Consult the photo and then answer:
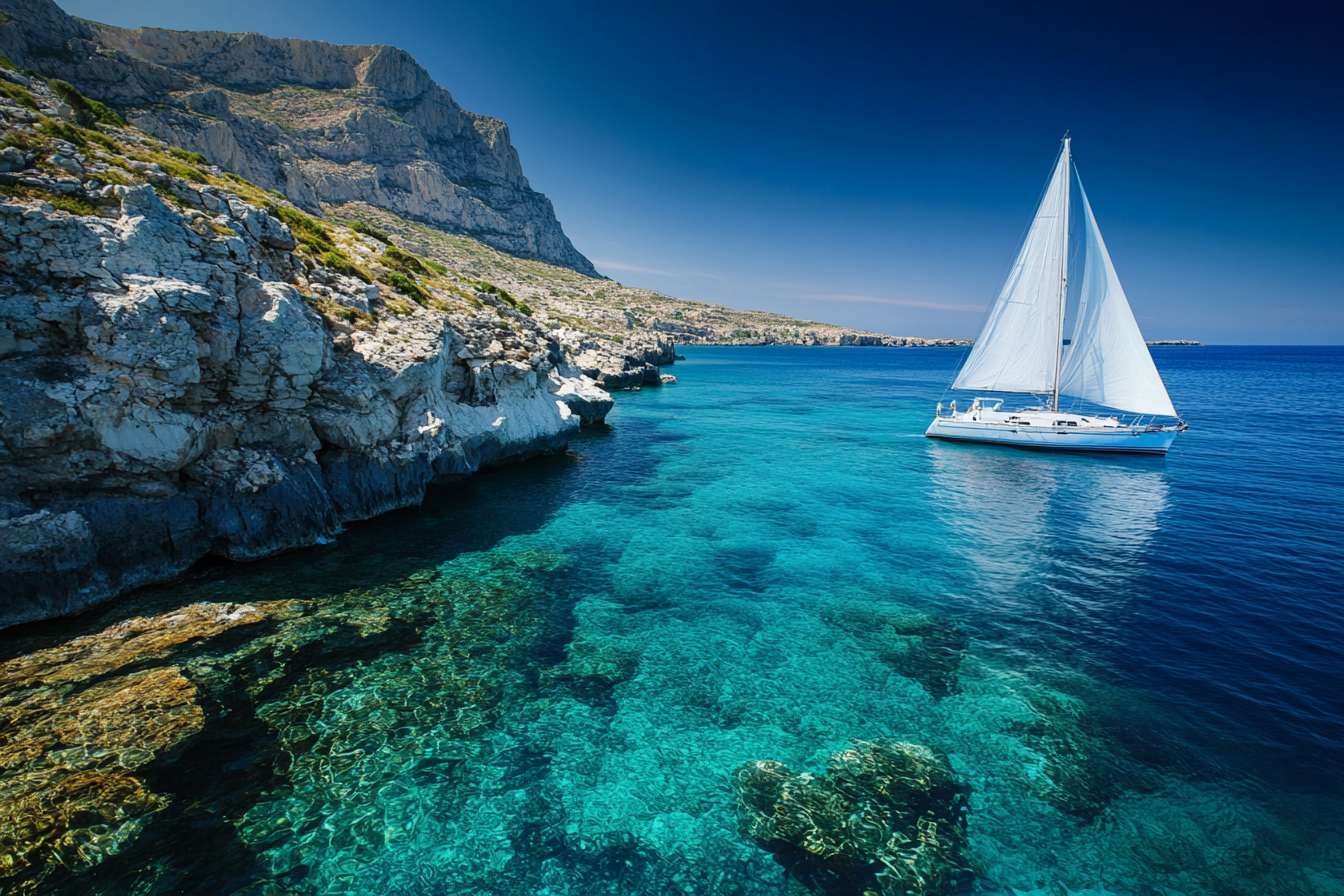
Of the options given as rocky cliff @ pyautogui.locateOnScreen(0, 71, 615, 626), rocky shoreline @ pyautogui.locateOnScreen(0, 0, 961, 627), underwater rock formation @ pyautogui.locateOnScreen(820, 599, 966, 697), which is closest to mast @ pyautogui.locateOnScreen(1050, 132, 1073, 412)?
underwater rock formation @ pyautogui.locateOnScreen(820, 599, 966, 697)

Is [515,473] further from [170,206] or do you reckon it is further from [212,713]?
[212,713]

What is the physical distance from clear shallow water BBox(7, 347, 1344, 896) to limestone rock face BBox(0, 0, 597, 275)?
57248 millimetres

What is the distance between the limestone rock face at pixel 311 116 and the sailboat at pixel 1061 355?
76274 mm

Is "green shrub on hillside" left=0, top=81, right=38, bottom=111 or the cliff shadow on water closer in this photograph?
the cliff shadow on water

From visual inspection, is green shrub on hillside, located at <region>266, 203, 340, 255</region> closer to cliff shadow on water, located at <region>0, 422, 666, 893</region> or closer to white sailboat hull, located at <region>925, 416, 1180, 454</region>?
cliff shadow on water, located at <region>0, 422, 666, 893</region>

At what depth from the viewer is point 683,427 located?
161 ft

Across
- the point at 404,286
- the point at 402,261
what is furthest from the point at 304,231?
the point at 402,261

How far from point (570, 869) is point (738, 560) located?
12.9m

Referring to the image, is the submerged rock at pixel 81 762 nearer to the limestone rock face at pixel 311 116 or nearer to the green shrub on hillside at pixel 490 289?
the green shrub on hillside at pixel 490 289

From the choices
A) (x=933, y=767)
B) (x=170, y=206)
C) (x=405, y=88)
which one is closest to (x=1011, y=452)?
(x=933, y=767)

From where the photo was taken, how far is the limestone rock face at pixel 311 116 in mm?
53406

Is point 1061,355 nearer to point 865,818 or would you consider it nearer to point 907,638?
point 907,638

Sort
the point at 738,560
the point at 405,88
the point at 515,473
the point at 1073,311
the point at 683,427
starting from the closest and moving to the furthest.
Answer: the point at 738,560, the point at 515,473, the point at 1073,311, the point at 683,427, the point at 405,88

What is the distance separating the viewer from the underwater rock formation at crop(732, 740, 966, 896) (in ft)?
26.9
